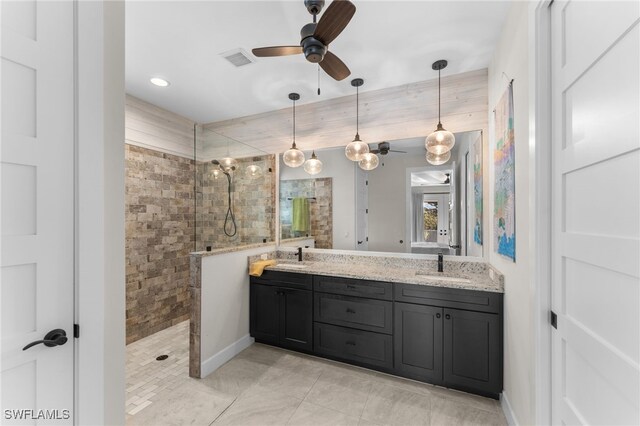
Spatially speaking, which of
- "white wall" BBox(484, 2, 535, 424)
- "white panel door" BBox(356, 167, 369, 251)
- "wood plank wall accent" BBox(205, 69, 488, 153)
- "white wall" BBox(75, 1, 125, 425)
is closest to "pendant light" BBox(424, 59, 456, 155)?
"wood plank wall accent" BBox(205, 69, 488, 153)

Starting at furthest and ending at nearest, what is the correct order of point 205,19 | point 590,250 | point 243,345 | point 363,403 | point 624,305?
point 243,345 → point 363,403 → point 205,19 → point 590,250 → point 624,305

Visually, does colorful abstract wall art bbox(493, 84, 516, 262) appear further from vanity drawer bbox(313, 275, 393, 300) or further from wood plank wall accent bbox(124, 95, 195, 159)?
wood plank wall accent bbox(124, 95, 195, 159)

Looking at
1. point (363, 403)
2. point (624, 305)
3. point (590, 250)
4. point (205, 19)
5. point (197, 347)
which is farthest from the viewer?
point (197, 347)

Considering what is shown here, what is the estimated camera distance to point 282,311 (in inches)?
111

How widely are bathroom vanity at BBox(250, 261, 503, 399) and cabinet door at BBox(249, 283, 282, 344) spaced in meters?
0.01

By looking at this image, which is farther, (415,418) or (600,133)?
(415,418)

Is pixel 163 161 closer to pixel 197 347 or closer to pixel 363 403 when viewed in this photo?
pixel 197 347

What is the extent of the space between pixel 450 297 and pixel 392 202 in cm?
116

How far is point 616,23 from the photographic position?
824 mm

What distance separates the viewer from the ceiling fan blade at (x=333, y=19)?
1.24 m

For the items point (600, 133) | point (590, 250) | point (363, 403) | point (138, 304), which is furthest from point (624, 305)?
point (138, 304)

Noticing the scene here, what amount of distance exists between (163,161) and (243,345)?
249 centimetres

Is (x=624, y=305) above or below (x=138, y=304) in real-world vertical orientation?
above

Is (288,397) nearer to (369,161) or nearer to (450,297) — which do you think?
(450,297)
